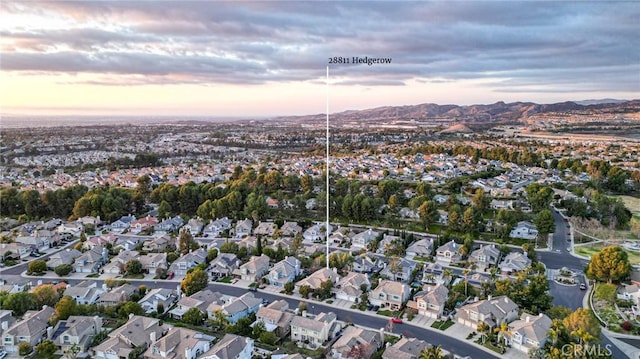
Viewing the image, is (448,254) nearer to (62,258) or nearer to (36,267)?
(62,258)

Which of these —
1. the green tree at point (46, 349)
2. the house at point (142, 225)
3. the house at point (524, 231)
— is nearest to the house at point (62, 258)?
the house at point (142, 225)

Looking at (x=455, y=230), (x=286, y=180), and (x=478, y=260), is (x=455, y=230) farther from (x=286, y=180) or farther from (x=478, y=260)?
(x=286, y=180)

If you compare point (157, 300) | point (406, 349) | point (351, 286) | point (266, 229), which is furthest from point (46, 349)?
point (266, 229)

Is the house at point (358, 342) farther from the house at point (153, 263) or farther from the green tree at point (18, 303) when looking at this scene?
the green tree at point (18, 303)

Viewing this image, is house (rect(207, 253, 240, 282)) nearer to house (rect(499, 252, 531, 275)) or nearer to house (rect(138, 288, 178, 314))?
house (rect(138, 288, 178, 314))

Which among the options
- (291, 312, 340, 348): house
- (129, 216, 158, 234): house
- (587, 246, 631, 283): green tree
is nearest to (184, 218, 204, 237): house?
(129, 216, 158, 234): house

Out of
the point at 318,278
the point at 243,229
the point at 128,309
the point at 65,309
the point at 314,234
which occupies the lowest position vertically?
the point at 314,234
